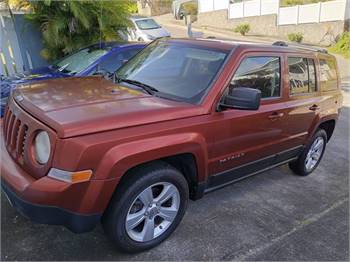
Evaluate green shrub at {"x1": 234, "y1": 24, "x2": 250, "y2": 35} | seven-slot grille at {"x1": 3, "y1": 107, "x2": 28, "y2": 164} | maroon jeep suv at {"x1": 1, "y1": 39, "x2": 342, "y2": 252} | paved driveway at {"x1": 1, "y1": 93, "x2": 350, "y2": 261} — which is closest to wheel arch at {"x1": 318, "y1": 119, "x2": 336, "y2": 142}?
maroon jeep suv at {"x1": 1, "y1": 39, "x2": 342, "y2": 252}

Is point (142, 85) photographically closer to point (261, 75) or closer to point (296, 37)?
point (261, 75)

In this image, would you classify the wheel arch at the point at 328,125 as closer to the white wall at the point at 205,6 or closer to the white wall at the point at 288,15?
the white wall at the point at 288,15

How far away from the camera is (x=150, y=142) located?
258cm

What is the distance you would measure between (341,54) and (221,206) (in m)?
18.2

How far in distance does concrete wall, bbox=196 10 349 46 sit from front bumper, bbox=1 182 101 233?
22.2 m

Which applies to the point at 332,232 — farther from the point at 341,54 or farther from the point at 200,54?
the point at 341,54

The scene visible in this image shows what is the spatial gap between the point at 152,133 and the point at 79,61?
411cm

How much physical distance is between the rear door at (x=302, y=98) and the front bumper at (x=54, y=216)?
2.47 meters

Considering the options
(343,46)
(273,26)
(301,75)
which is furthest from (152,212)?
(273,26)

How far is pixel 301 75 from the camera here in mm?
4102

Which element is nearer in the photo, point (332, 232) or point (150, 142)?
point (150, 142)

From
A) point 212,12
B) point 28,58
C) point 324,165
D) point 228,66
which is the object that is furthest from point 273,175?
point 212,12

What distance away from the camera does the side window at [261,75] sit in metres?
3.31

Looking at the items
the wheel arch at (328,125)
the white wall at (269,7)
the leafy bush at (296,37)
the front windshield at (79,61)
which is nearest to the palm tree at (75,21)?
the front windshield at (79,61)
